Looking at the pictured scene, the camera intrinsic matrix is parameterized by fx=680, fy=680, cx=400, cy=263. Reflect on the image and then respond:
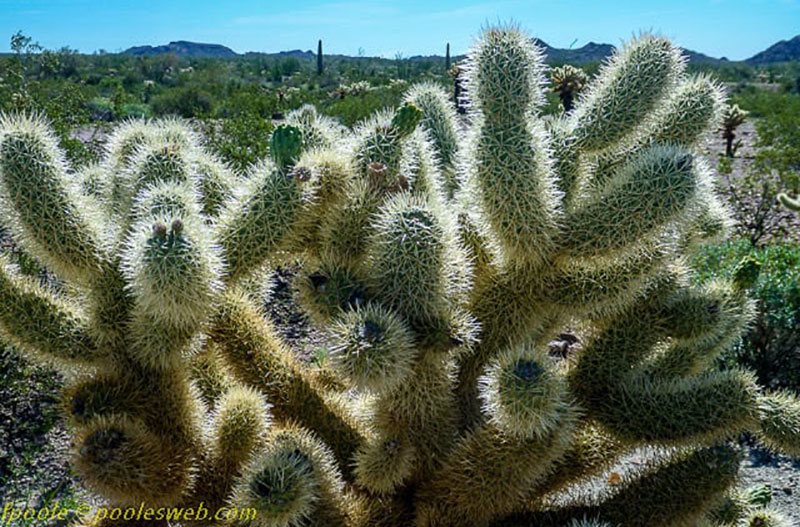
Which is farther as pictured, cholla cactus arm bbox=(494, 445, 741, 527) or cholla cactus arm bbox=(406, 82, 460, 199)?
cholla cactus arm bbox=(406, 82, 460, 199)

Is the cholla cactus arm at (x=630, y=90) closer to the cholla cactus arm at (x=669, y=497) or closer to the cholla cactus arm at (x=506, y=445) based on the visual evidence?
the cholla cactus arm at (x=506, y=445)

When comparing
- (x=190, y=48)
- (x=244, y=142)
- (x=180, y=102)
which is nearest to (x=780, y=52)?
(x=190, y=48)

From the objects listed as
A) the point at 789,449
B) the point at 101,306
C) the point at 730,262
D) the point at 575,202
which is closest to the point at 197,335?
the point at 101,306

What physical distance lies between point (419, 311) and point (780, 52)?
128564 millimetres

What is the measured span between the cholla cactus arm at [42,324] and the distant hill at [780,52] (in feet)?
399

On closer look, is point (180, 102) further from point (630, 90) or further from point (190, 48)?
point (190, 48)

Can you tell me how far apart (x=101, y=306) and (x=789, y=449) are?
6.86 ft

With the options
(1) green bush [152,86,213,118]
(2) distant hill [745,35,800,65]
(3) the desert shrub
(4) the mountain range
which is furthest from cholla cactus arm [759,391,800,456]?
(2) distant hill [745,35,800,65]

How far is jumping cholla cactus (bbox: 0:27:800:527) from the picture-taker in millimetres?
1766

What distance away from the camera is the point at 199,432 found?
2.15 meters

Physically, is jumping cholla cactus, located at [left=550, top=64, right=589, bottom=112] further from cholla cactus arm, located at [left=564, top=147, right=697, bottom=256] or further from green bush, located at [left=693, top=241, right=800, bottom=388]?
cholla cactus arm, located at [left=564, top=147, right=697, bottom=256]

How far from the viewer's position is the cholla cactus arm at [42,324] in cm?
191

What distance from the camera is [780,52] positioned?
359 ft

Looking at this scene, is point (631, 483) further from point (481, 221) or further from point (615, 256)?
point (481, 221)
